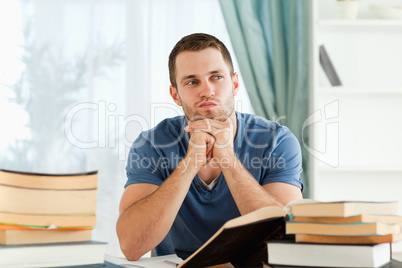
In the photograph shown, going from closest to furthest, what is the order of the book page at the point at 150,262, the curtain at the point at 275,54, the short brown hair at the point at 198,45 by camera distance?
the book page at the point at 150,262 < the short brown hair at the point at 198,45 < the curtain at the point at 275,54

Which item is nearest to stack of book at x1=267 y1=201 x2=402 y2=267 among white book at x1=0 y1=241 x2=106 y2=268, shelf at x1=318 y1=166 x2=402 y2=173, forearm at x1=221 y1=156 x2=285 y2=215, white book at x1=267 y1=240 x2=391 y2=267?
white book at x1=267 y1=240 x2=391 y2=267

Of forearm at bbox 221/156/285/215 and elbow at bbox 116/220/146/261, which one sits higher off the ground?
forearm at bbox 221/156/285/215

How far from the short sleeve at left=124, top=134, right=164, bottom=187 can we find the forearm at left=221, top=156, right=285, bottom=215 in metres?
0.29

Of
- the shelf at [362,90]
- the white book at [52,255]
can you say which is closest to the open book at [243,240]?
the white book at [52,255]

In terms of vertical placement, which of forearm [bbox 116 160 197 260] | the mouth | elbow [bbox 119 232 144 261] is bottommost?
elbow [bbox 119 232 144 261]

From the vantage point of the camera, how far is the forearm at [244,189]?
5.27 feet

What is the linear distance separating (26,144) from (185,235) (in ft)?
6.03

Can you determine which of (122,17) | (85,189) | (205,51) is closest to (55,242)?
(85,189)

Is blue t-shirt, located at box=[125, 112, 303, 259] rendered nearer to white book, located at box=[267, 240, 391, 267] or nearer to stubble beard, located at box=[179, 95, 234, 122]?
stubble beard, located at box=[179, 95, 234, 122]

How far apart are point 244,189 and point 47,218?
85 cm

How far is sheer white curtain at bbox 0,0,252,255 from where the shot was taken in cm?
323

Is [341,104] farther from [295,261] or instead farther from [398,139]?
[295,261]

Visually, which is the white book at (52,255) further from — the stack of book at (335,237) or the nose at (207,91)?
the nose at (207,91)

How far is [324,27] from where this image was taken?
2.95 m
